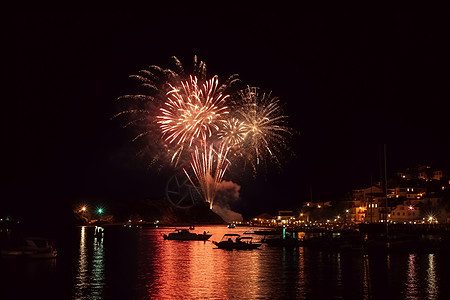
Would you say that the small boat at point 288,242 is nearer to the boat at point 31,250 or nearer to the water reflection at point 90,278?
the water reflection at point 90,278

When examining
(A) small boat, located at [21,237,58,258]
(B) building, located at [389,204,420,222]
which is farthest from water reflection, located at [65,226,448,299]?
(B) building, located at [389,204,420,222]

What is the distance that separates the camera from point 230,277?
1806 inches

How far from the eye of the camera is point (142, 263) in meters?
59.6

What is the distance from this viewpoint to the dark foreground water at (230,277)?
125 feet

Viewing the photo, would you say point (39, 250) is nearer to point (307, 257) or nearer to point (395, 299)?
point (307, 257)

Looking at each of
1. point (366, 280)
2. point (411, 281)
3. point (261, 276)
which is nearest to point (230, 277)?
point (261, 276)

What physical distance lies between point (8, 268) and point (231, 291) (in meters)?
26.6

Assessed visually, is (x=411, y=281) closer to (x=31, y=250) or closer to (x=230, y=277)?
(x=230, y=277)

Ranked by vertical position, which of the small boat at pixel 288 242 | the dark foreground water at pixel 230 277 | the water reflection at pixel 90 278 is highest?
the small boat at pixel 288 242

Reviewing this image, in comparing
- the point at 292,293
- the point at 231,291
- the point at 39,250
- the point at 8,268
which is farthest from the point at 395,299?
the point at 39,250

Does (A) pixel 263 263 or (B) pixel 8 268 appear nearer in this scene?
(B) pixel 8 268

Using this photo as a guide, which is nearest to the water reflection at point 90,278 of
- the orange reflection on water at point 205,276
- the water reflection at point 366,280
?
the orange reflection on water at point 205,276

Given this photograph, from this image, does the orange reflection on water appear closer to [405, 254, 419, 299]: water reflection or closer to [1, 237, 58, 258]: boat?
[405, 254, 419, 299]: water reflection

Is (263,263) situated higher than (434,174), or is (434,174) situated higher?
(434,174)
